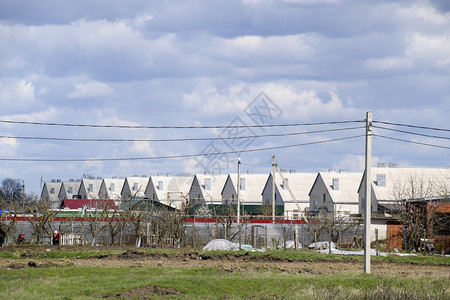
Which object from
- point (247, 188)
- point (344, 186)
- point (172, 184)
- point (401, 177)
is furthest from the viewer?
point (172, 184)

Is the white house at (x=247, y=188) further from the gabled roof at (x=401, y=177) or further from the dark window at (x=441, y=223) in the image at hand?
the dark window at (x=441, y=223)

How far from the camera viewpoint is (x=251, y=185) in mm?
74000

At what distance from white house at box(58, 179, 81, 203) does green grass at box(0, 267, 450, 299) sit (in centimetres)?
8245

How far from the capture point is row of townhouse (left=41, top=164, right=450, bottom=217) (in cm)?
5434

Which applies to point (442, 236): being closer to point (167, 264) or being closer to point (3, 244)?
point (167, 264)

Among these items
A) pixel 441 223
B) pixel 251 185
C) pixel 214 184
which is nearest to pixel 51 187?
pixel 214 184

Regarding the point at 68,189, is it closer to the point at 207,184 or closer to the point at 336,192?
the point at 207,184

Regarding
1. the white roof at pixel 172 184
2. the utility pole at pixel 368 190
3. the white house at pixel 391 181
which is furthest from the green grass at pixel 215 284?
the white roof at pixel 172 184

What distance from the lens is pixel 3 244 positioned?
1309 inches

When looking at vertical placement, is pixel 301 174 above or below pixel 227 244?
above

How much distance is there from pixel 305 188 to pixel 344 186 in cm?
814

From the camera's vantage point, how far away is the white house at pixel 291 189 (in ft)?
211

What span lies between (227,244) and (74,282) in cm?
1428

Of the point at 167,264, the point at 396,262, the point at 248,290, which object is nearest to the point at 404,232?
the point at 396,262
